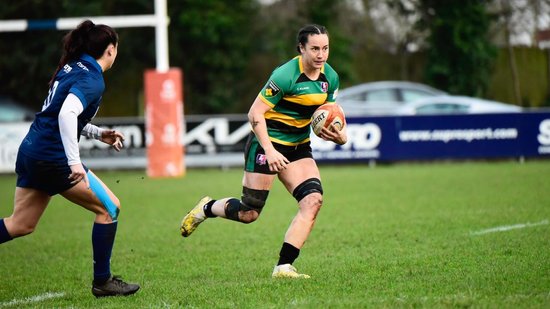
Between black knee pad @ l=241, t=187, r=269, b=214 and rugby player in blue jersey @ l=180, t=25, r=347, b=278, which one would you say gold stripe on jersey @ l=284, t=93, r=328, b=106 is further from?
black knee pad @ l=241, t=187, r=269, b=214

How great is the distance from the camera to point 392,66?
101 ft

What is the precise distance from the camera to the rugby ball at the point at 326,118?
6828 millimetres

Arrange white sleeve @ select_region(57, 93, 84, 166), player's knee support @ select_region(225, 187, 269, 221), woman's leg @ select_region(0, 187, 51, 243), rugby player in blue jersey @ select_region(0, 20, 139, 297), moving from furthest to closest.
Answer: player's knee support @ select_region(225, 187, 269, 221) → woman's leg @ select_region(0, 187, 51, 243) → rugby player in blue jersey @ select_region(0, 20, 139, 297) → white sleeve @ select_region(57, 93, 84, 166)

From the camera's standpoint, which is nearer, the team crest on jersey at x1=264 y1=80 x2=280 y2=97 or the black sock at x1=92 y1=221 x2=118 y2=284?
the black sock at x1=92 y1=221 x2=118 y2=284

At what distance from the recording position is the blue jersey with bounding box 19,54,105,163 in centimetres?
591

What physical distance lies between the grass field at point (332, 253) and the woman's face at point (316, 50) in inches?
64.1

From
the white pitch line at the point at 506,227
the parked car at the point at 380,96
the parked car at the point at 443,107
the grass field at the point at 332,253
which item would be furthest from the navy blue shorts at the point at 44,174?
the parked car at the point at 380,96

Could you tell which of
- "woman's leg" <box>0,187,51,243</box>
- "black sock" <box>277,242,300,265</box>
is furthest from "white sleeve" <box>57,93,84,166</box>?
"black sock" <box>277,242,300,265</box>

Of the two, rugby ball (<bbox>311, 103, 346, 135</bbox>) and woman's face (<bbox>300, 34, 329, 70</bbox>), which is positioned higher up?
woman's face (<bbox>300, 34, 329, 70</bbox>)

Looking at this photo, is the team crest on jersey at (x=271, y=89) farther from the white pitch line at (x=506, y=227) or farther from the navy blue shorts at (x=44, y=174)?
the white pitch line at (x=506, y=227)

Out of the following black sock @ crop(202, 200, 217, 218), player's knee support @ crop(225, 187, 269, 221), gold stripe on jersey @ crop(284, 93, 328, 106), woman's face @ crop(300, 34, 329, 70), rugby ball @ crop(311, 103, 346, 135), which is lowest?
black sock @ crop(202, 200, 217, 218)

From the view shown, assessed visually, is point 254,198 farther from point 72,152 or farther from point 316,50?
point 72,152

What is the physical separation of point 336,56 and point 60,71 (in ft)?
79.4

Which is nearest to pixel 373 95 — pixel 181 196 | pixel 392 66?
pixel 392 66
